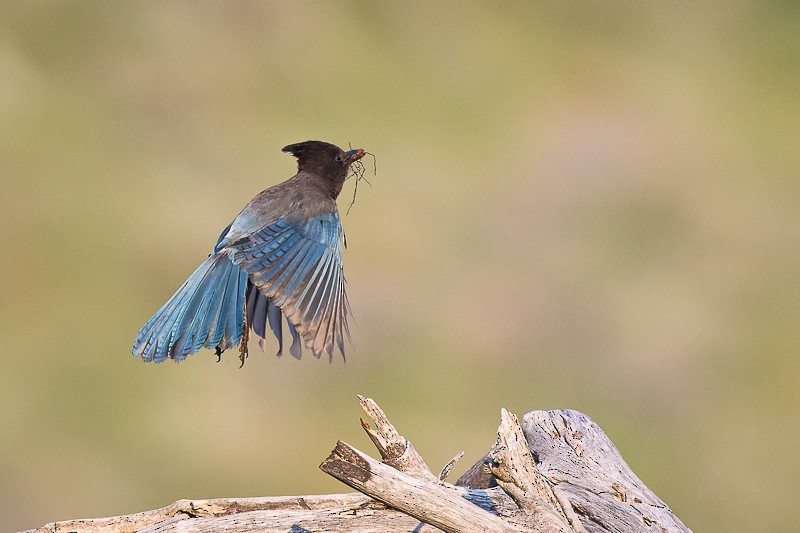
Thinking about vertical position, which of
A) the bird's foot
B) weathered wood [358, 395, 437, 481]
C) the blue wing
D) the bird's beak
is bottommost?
weathered wood [358, 395, 437, 481]

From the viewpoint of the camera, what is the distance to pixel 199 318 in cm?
278

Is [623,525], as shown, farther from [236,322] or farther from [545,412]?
[236,322]

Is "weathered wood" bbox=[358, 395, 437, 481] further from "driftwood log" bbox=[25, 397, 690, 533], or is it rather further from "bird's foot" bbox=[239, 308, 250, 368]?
"bird's foot" bbox=[239, 308, 250, 368]

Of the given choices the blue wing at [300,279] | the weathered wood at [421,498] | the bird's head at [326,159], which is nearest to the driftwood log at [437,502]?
the weathered wood at [421,498]

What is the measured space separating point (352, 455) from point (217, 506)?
66 cm

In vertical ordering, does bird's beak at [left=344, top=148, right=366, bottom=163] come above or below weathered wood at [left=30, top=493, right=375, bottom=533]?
above

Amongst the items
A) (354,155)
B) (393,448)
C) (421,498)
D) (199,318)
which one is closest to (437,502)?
(421,498)

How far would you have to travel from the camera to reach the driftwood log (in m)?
1.96

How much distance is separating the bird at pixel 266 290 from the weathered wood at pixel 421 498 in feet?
2.19

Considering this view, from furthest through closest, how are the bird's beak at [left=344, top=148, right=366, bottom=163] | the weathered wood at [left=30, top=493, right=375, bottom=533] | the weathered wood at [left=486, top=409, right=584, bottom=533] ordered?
1. the bird's beak at [left=344, top=148, right=366, bottom=163]
2. the weathered wood at [left=30, top=493, right=375, bottom=533]
3. the weathered wood at [left=486, top=409, right=584, bottom=533]

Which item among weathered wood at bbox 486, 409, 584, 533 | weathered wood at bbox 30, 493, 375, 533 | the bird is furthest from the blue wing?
weathered wood at bbox 486, 409, 584, 533

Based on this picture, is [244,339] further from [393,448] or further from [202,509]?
[393,448]

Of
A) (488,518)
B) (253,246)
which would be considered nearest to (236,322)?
(253,246)

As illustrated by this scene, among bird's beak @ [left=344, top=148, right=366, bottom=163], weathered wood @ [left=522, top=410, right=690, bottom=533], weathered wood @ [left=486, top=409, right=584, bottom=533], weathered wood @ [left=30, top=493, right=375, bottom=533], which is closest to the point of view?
weathered wood @ [left=486, top=409, right=584, bottom=533]
